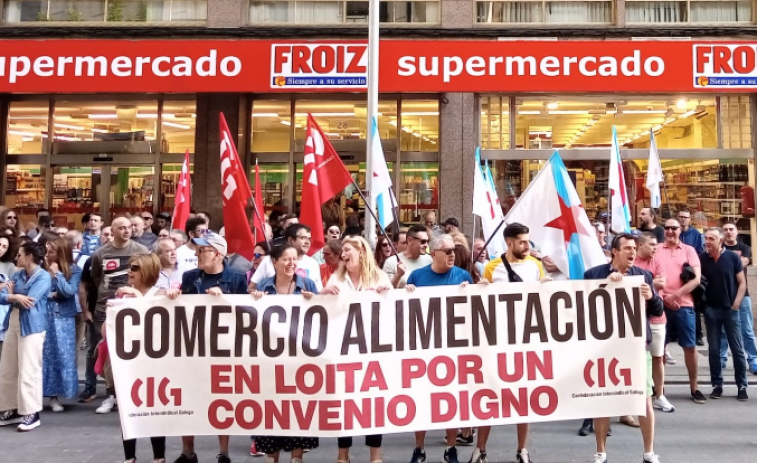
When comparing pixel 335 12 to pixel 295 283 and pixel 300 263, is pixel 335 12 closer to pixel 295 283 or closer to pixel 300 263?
pixel 300 263

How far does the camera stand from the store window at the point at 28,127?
14789 mm

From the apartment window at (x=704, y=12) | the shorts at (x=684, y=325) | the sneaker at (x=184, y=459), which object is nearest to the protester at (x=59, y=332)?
Result: the sneaker at (x=184, y=459)

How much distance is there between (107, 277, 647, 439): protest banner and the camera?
511 centimetres

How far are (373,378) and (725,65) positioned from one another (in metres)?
10.2

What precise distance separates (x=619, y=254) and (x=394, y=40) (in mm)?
8221

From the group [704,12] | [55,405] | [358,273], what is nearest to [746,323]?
[358,273]

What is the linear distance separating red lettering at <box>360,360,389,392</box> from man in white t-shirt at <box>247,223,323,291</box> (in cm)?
107

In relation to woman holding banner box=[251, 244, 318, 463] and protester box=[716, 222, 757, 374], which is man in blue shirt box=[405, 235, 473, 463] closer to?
woman holding banner box=[251, 244, 318, 463]

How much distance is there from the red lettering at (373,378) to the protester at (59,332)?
3.81m

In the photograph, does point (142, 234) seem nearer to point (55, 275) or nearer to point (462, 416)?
point (55, 275)

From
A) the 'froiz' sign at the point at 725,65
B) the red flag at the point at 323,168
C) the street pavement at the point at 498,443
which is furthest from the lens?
the 'froiz' sign at the point at 725,65

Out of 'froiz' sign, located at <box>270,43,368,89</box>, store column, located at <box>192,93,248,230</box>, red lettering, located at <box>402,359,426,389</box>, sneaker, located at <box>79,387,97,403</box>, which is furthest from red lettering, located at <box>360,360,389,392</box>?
store column, located at <box>192,93,248,230</box>

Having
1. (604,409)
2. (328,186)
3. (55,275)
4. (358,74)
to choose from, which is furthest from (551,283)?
(358,74)

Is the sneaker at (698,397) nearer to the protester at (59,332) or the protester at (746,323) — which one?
the protester at (746,323)
